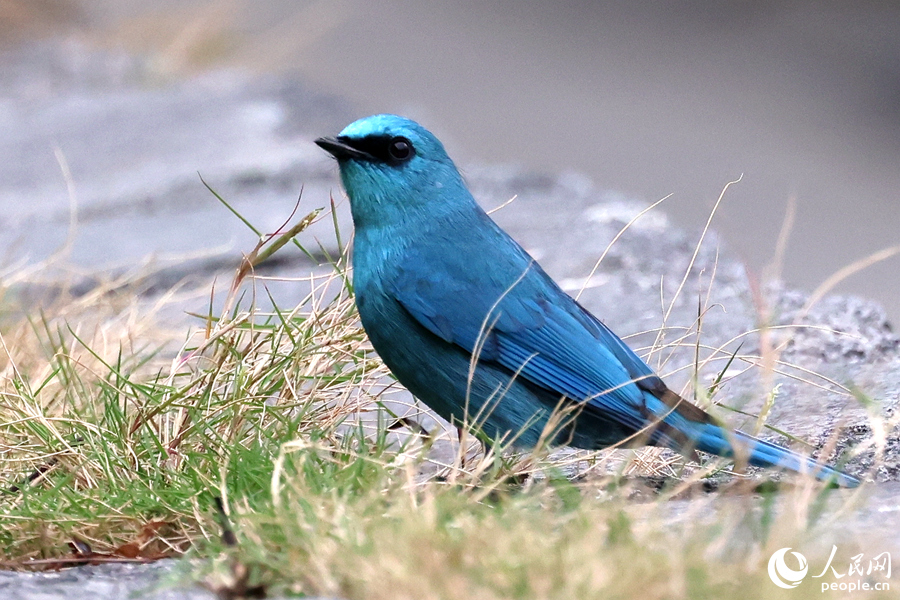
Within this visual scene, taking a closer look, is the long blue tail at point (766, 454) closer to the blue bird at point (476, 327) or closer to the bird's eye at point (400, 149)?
the blue bird at point (476, 327)

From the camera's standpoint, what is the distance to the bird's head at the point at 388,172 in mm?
2500

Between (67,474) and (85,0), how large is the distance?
8.60m

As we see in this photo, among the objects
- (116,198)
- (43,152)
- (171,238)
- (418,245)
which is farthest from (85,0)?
(418,245)

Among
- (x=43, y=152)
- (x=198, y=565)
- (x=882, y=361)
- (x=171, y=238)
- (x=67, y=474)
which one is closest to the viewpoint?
(x=198, y=565)

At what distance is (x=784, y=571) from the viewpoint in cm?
141

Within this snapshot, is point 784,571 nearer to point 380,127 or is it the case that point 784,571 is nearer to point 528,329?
point 528,329

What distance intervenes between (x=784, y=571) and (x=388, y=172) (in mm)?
1374

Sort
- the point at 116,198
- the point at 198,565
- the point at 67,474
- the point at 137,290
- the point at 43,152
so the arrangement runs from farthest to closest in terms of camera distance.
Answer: the point at 43,152, the point at 116,198, the point at 137,290, the point at 67,474, the point at 198,565

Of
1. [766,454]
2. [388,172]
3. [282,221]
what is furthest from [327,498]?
[282,221]

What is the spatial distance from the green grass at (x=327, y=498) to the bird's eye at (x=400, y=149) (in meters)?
0.28

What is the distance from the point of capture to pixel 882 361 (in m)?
2.78

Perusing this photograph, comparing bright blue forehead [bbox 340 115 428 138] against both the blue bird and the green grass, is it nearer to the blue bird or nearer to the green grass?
the blue bird

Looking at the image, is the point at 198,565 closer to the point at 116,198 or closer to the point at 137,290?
the point at 137,290

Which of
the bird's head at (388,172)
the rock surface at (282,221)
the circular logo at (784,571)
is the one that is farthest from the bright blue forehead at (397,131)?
the circular logo at (784,571)
